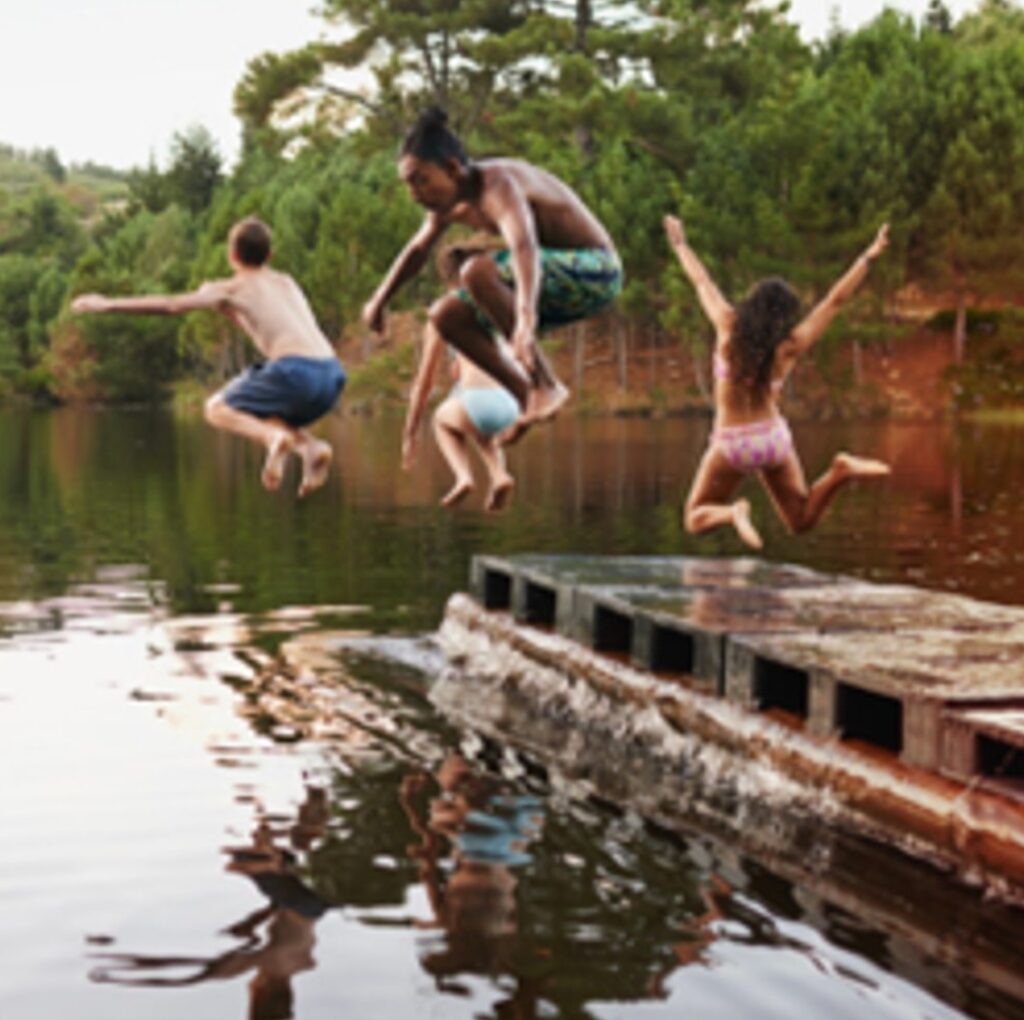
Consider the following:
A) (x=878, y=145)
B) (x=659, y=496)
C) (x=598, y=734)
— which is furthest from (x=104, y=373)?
(x=598, y=734)

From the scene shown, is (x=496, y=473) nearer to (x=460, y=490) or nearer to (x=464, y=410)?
(x=460, y=490)

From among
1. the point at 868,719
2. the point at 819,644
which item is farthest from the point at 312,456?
the point at 819,644

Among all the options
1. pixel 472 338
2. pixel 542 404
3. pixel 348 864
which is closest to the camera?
pixel 542 404

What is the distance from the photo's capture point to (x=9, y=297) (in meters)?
138

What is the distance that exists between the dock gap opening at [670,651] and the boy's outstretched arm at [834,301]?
6.47m

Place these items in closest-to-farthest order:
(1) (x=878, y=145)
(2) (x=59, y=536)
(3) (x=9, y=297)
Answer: (2) (x=59, y=536) → (1) (x=878, y=145) → (3) (x=9, y=297)

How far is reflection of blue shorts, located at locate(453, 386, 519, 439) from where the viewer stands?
8484 millimetres

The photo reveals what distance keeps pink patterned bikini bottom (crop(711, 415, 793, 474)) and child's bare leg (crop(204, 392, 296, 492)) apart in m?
3.24

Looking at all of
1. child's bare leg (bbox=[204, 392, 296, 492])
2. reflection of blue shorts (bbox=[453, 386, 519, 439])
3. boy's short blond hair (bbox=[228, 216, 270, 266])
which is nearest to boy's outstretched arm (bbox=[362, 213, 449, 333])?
boy's short blond hair (bbox=[228, 216, 270, 266])

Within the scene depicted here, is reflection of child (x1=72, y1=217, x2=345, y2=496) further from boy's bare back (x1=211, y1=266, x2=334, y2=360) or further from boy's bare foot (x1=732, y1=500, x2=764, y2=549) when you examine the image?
boy's bare foot (x1=732, y1=500, x2=764, y2=549)

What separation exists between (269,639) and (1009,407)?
234ft

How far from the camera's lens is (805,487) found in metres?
11.5

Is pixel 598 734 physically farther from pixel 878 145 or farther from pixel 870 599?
pixel 878 145

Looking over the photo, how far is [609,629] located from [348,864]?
5.57 meters
